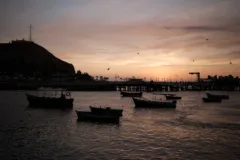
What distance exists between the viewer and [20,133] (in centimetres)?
3522

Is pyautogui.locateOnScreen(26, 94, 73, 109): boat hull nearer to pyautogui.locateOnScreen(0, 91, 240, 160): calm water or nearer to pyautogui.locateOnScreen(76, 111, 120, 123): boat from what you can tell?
pyautogui.locateOnScreen(0, 91, 240, 160): calm water

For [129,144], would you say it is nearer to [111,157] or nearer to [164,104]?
[111,157]

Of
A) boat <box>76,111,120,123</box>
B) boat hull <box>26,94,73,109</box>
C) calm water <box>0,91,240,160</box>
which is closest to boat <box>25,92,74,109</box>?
boat hull <box>26,94,73,109</box>

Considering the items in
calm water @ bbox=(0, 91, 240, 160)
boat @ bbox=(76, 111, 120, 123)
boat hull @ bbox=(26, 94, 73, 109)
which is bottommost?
calm water @ bbox=(0, 91, 240, 160)

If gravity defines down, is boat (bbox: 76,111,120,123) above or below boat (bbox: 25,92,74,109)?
below

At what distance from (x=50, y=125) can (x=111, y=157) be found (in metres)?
18.8

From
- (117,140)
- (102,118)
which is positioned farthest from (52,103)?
(117,140)

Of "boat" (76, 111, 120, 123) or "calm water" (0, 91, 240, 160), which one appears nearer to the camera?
"calm water" (0, 91, 240, 160)

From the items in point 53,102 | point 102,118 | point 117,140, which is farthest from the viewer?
point 53,102

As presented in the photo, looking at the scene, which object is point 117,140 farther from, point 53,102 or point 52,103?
point 52,103

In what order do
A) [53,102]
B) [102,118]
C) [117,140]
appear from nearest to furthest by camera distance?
1. [117,140]
2. [102,118]
3. [53,102]

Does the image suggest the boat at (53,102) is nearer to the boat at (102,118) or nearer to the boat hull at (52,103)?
the boat hull at (52,103)

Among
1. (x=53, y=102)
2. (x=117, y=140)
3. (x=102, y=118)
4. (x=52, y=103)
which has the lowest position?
(x=117, y=140)

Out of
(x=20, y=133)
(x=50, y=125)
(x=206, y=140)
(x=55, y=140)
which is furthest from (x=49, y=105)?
(x=206, y=140)
